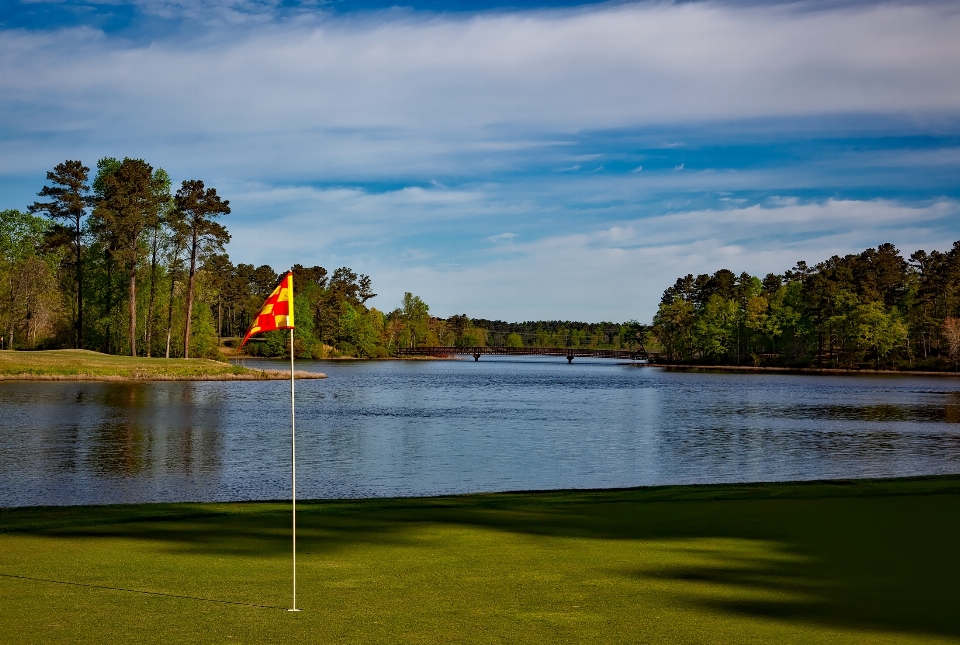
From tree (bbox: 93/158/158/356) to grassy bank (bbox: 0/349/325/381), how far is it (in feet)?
17.5

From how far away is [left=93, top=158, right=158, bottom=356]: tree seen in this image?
78.7 m

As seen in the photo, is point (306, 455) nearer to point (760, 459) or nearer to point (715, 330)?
point (760, 459)

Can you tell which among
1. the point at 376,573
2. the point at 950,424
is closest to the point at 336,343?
the point at 950,424

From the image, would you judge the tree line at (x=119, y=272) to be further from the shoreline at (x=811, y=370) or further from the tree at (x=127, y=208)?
the shoreline at (x=811, y=370)

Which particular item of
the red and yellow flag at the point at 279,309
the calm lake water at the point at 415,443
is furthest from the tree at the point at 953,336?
the red and yellow flag at the point at 279,309

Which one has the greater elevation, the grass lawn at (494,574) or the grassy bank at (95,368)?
the grassy bank at (95,368)

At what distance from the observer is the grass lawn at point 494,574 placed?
7.82m

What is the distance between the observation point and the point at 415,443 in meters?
35.2

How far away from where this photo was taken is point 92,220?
8112 cm

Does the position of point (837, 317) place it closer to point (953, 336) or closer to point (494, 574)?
point (953, 336)

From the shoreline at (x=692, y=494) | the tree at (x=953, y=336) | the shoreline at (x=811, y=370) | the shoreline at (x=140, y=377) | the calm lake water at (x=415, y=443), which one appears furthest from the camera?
the shoreline at (x=811, y=370)

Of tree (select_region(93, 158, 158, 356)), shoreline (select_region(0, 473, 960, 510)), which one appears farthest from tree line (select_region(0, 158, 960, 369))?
shoreline (select_region(0, 473, 960, 510))

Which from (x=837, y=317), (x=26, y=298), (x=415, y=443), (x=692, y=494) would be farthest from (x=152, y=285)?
(x=837, y=317)

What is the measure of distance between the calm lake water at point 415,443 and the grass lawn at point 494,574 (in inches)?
341
